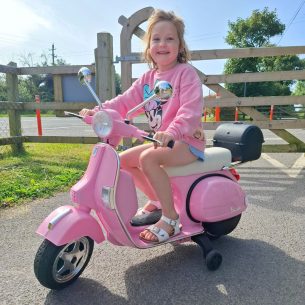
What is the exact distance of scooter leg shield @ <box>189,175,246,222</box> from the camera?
7.46 feet

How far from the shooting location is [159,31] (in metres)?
2.34

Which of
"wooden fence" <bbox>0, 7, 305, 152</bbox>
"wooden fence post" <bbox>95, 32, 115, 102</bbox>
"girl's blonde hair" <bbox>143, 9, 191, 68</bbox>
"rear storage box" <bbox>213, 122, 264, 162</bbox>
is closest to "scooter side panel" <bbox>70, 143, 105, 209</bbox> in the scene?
"girl's blonde hair" <bbox>143, 9, 191, 68</bbox>

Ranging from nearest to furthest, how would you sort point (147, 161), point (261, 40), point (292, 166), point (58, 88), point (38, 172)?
point (147, 161) < point (38, 172) < point (292, 166) < point (58, 88) < point (261, 40)

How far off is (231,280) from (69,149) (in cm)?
504

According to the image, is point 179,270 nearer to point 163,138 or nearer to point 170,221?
point 170,221

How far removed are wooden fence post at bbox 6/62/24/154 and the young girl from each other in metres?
3.66

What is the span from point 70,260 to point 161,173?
2.45 feet

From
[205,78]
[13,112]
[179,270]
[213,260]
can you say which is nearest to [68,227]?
[179,270]

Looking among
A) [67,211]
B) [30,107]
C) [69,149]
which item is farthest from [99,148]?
[69,149]

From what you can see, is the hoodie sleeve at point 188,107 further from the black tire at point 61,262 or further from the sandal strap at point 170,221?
the black tire at point 61,262

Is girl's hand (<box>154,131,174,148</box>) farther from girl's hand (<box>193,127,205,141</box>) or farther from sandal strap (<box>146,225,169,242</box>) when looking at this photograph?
sandal strap (<box>146,225,169,242</box>)

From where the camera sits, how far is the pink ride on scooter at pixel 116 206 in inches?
74.4

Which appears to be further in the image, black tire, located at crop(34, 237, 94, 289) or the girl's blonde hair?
the girl's blonde hair

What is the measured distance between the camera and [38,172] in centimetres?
454
